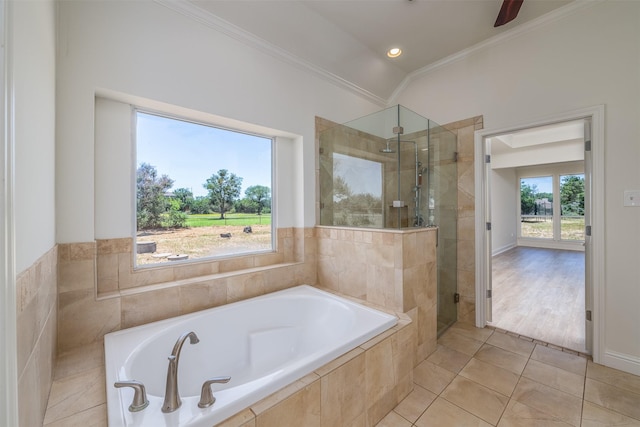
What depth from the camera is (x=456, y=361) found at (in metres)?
2.08

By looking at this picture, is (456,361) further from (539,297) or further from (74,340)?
(74,340)

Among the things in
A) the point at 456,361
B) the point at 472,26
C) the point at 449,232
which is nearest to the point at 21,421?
the point at 456,361

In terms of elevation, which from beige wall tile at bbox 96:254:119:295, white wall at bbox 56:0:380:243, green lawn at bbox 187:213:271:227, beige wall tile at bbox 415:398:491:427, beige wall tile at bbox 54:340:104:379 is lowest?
beige wall tile at bbox 415:398:491:427

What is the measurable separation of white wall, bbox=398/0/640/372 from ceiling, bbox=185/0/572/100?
0.26m

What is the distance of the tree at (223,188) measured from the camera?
2213mm

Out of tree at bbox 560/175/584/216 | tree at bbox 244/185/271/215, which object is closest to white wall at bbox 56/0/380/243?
tree at bbox 244/185/271/215

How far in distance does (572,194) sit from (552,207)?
526 mm

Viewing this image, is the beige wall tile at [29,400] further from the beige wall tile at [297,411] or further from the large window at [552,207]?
the large window at [552,207]

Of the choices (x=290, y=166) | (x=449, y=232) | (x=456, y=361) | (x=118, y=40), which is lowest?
(x=456, y=361)

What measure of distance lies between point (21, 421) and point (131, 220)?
4.23 feet

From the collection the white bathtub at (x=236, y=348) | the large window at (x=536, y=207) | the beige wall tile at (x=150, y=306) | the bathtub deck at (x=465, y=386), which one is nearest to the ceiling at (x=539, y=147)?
the large window at (x=536, y=207)

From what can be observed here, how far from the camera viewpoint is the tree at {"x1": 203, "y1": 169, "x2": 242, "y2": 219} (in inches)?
87.1

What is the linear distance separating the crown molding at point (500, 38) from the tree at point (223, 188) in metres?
2.37

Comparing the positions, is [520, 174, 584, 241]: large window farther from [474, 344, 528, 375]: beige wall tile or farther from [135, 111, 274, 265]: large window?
[135, 111, 274, 265]: large window
